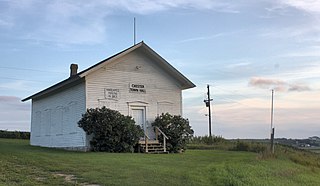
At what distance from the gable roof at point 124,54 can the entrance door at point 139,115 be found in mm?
3222

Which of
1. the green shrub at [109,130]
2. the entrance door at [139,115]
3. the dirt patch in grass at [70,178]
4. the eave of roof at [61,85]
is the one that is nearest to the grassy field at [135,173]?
the dirt patch in grass at [70,178]

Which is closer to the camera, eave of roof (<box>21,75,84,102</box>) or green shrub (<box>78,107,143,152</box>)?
green shrub (<box>78,107,143,152</box>)

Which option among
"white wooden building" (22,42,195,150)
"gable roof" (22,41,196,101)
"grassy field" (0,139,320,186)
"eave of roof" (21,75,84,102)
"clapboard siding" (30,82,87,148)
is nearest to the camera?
"grassy field" (0,139,320,186)

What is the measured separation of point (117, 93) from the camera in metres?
27.1

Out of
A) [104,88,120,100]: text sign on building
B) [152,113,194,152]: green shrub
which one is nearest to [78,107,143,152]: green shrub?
→ [104,88,120,100]: text sign on building

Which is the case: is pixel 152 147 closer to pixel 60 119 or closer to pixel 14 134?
pixel 60 119

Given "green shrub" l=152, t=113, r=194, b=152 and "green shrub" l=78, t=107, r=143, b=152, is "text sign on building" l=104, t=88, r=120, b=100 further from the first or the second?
"green shrub" l=152, t=113, r=194, b=152

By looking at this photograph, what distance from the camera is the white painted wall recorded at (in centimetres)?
2620

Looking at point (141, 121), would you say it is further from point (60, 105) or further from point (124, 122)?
point (60, 105)

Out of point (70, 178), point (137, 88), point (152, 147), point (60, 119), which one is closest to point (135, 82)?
point (137, 88)

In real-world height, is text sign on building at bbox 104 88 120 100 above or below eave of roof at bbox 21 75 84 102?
below

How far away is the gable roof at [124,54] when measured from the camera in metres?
25.7

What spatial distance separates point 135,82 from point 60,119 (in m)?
5.44

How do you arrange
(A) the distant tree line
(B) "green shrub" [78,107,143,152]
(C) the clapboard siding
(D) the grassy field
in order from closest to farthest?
(D) the grassy field < (B) "green shrub" [78,107,143,152] < (C) the clapboard siding < (A) the distant tree line
